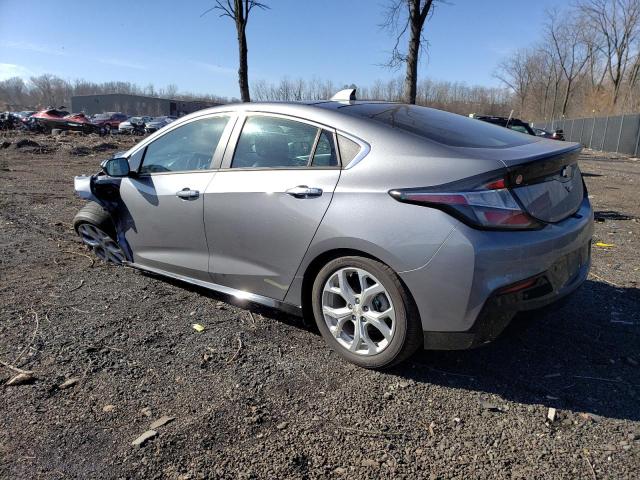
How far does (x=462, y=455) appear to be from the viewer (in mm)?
2209

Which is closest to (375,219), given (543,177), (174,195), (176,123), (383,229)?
(383,229)

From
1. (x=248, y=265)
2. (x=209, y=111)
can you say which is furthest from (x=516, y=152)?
(x=209, y=111)

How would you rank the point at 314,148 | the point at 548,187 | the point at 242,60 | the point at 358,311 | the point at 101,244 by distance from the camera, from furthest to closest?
the point at 242,60 → the point at 101,244 → the point at 314,148 → the point at 358,311 → the point at 548,187

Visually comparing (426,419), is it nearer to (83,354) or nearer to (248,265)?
(248,265)

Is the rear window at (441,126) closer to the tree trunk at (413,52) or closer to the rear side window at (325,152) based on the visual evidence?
the rear side window at (325,152)

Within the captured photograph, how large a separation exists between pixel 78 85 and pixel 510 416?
180372 mm

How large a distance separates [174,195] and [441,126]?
2046 millimetres

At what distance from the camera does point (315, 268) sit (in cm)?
304

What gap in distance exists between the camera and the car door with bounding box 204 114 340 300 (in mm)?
2969

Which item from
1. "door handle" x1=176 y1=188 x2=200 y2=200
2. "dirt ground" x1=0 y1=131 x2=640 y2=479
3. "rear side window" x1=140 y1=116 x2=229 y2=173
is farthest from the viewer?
"rear side window" x1=140 y1=116 x2=229 y2=173

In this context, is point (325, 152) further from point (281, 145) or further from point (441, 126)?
point (441, 126)

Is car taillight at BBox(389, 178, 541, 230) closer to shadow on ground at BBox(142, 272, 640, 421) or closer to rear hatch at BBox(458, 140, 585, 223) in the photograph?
rear hatch at BBox(458, 140, 585, 223)

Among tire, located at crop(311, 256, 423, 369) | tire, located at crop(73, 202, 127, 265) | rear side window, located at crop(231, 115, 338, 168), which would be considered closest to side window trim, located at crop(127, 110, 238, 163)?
rear side window, located at crop(231, 115, 338, 168)

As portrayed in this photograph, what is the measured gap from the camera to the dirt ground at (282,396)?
2170 millimetres
